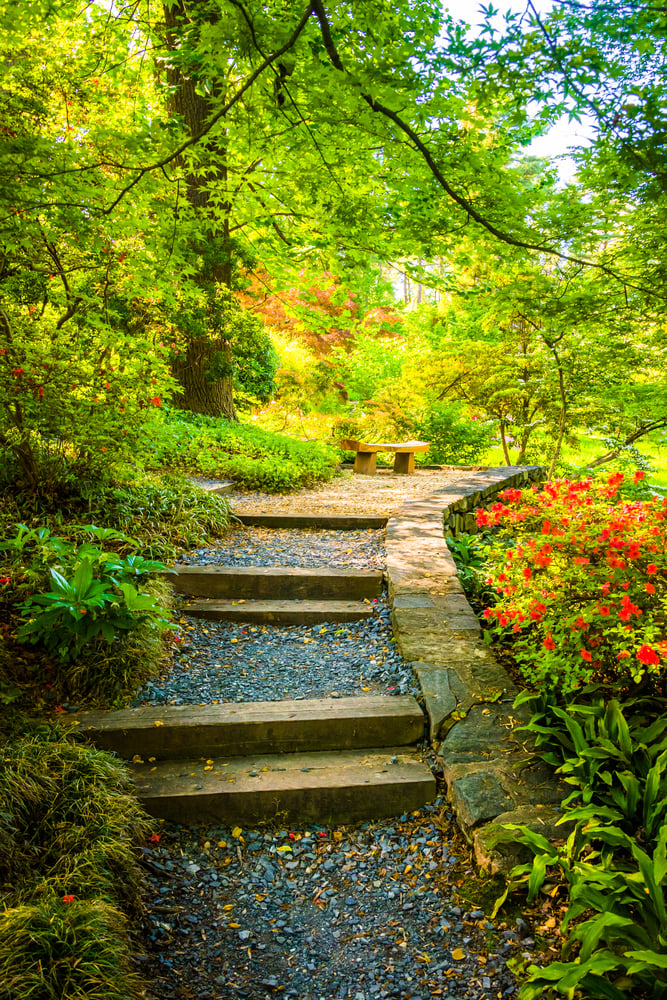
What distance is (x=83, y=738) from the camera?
2436 mm

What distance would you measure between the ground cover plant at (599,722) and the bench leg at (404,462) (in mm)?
5940

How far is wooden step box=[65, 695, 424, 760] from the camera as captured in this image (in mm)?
2492

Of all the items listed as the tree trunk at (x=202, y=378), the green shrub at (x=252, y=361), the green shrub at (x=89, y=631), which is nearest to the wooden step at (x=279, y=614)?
the green shrub at (x=89, y=631)

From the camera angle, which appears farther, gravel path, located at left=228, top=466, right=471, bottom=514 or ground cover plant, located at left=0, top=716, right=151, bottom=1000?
gravel path, located at left=228, top=466, right=471, bottom=514

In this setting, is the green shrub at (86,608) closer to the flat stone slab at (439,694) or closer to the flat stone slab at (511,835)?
the flat stone slab at (439,694)

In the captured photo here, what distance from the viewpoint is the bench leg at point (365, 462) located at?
890 cm

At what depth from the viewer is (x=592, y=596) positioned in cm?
246

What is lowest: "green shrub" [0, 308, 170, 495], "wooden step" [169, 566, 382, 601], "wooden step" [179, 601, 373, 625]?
"wooden step" [179, 601, 373, 625]

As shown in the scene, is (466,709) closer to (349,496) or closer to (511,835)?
(511,835)

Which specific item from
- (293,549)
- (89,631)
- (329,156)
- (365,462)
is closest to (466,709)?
(89,631)

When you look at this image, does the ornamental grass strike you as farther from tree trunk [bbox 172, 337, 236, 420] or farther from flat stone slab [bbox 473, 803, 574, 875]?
tree trunk [bbox 172, 337, 236, 420]

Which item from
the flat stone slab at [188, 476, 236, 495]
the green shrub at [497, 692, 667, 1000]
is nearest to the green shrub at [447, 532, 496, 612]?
the green shrub at [497, 692, 667, 1000]

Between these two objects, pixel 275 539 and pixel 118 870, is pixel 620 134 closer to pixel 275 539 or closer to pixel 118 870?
pixel 118 870

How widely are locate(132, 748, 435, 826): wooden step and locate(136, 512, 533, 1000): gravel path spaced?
52mm
